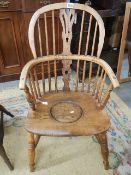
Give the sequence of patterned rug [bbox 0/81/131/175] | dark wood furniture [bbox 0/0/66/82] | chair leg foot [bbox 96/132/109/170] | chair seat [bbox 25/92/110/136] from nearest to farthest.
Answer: chair seat [bbox 25/92/110/136] < chair leg foot [bbox 96/132/109/170] < patterned rug [bbox 0/81/131/175] < dark wood furniture [bbox 0/0/66/82]

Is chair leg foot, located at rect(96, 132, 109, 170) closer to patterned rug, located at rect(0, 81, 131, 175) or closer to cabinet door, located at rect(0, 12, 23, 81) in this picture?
patterned rug, located at rect(0, 81, 131, 175)

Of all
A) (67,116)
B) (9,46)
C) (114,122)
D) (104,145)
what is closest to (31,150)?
(67,116)

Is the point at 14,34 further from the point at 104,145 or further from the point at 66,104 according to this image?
the point at 104,145

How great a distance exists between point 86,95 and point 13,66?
3.42 feet

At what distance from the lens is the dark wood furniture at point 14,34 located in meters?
1.67

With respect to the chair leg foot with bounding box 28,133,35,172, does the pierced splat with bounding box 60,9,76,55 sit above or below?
above

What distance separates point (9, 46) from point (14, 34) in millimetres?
138

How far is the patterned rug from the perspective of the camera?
1.29 meters

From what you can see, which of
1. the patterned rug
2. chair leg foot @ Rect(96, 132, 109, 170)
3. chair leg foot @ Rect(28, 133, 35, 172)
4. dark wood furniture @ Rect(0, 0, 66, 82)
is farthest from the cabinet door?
chair leg foot @ Rect(96, 132, 109, 170)

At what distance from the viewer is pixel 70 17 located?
121 centimetres

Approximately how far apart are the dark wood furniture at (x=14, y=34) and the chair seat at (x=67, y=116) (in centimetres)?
84

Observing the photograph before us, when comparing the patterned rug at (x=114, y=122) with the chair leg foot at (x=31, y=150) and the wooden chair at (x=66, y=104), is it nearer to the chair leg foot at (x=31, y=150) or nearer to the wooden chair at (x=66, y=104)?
the wooden chair at (x=66, y=104)

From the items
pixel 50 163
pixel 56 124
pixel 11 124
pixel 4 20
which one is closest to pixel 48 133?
pixel 56 124

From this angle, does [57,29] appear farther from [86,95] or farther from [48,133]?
[48,133]
